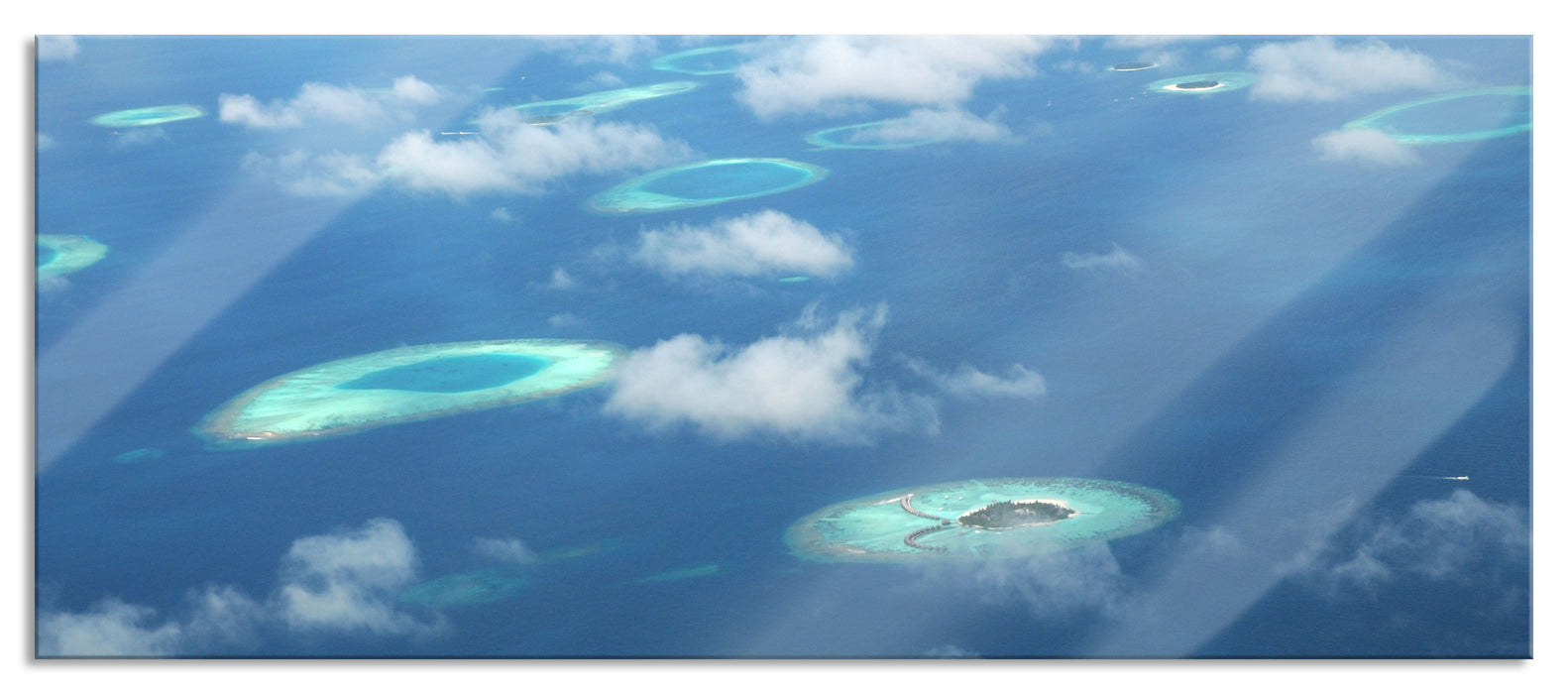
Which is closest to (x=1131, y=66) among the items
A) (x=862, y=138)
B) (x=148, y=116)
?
(x=862, y=138)

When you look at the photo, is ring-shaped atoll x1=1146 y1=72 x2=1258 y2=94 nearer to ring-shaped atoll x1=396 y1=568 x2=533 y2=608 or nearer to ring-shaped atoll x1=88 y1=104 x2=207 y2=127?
ring-shaped atoll x1=396 y1=568 x2=533 y2=608

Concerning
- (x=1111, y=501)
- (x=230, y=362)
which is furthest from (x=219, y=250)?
(x=1111, y=501)

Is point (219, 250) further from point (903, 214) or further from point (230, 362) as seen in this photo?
point (903, 214)

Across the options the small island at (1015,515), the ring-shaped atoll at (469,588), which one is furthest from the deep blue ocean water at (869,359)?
the small island at (1015,515)

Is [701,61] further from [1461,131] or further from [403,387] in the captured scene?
[1461,131]


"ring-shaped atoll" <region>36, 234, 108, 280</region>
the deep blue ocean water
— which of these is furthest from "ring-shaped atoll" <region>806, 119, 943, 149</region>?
"ring-shaped atoll" <region>36, 234, 108, 280</region>

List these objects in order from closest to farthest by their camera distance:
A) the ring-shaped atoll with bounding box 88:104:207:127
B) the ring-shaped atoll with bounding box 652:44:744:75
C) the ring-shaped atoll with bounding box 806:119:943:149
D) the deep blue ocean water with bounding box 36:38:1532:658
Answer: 1. the deep blue ocean water with bounding box 36:38:1532:658
2. the ring-shaped atoll with bounding box 88:104:207:127
3. the ring-shaped atoll with bounding box 652:44:744:75
4. the ring-shaped atoll with bounding box 806:119:943:149

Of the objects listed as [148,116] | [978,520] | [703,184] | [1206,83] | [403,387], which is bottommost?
[978,520]
